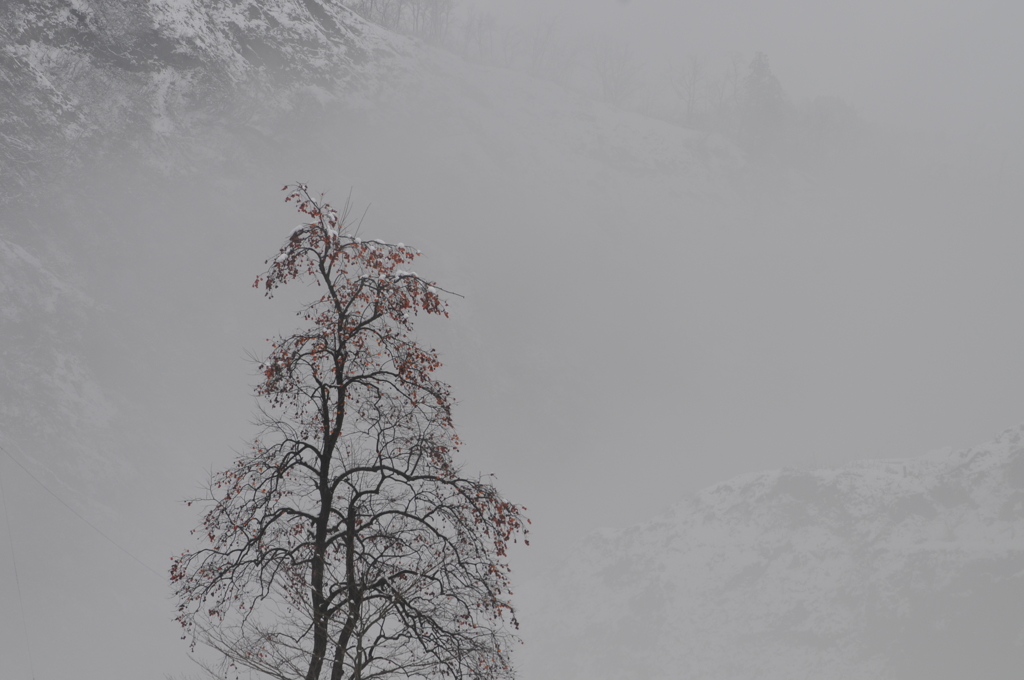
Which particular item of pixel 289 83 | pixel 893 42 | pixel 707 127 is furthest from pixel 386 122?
pixel 893 42

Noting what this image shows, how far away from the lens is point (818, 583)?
25500 millimetres

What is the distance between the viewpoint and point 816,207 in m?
77.8

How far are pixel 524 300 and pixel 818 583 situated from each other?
117 ft

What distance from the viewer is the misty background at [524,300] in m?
32.1

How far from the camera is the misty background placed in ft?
105

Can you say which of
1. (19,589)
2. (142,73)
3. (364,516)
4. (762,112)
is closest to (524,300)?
(142,73)

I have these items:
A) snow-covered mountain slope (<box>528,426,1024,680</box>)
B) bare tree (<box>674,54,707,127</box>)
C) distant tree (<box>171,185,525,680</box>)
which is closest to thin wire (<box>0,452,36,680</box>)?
snow-covered mountain slope (<box>528,426,1024,680</box>)

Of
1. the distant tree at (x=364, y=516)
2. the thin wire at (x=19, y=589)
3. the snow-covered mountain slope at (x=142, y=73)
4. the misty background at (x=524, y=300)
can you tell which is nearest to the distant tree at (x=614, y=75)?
the misty background at (x=524, y=300)

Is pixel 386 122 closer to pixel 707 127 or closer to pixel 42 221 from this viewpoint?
pixel 42 221

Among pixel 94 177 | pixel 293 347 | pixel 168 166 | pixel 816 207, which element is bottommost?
pixel 293 347

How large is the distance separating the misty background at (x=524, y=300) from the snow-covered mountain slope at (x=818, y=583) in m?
0.19

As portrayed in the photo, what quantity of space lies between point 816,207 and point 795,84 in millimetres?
61567

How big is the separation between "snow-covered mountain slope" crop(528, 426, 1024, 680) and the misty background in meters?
0.19

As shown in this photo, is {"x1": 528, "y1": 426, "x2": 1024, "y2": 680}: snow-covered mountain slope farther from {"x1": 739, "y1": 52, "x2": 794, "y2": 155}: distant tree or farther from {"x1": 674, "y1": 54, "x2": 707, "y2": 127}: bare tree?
{"x1": 674, "y1": 54, "x2": 707, "y2": 127}: bare tree
